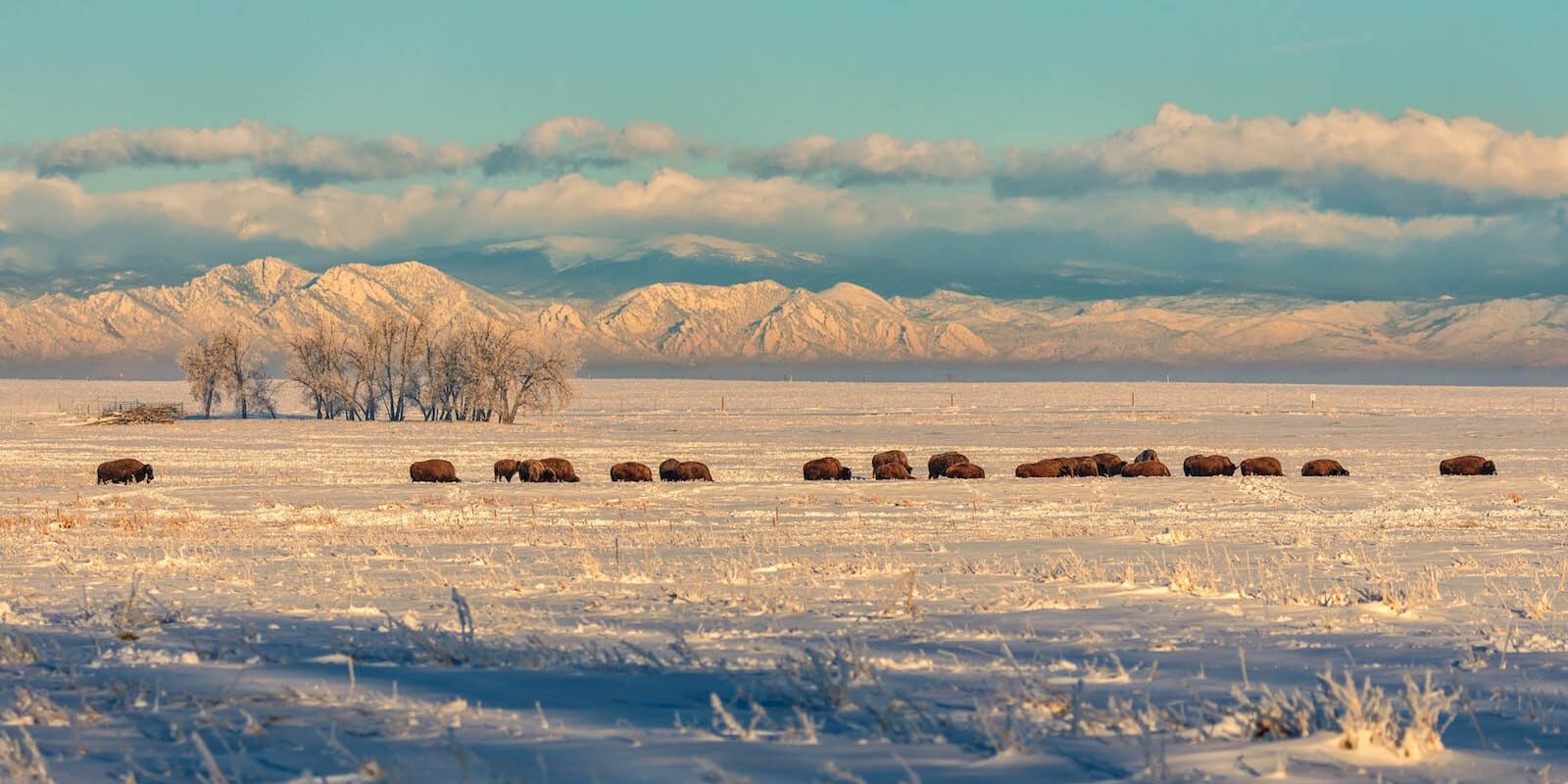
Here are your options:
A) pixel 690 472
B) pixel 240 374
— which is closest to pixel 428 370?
pixel 240 374

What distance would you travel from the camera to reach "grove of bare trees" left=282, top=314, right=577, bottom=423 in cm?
9431

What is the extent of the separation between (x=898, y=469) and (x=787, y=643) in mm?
29786

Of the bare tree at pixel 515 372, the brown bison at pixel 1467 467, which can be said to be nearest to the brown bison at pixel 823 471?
the brown bison at pixel 1467 467

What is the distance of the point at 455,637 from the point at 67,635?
339 cm

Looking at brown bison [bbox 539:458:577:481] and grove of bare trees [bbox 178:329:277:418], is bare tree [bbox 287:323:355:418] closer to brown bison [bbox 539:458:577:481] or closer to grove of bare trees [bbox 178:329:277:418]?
grove of bare trees [bbox 178:329:277:418]

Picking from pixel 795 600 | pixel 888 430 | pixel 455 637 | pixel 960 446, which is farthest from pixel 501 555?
pixel 888 430

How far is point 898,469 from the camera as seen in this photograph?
3972cm

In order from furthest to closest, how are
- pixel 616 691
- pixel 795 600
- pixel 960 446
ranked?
1. pixel 960 446
2. pixel 795 600
3. pixel 616 691

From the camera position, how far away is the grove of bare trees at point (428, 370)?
94312 millimetres

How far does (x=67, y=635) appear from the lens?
11.0m

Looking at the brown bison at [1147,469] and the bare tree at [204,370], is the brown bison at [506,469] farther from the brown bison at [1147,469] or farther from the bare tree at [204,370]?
the bare tree at [204,370]

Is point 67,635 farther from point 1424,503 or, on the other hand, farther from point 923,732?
point 1424,503

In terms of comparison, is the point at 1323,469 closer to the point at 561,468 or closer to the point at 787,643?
the point at 561,468

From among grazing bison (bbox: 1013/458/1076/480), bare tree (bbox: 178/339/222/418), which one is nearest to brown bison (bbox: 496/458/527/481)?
grazing bison (bbox: 1013/458/1076/480)
